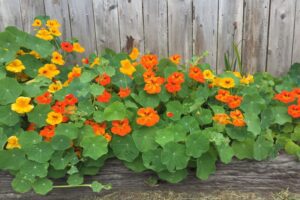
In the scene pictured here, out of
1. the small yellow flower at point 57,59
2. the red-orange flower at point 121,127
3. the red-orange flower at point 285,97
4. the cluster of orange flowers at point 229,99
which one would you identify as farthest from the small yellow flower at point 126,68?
the red-orange flower at point 285,97

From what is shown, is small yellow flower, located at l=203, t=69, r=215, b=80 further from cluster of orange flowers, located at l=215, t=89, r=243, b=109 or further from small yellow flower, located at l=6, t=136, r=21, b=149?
small yellow flower, located at l=6, t=136, r=21, b=149

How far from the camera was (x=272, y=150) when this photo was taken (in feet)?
8.86

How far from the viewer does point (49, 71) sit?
9.84ft

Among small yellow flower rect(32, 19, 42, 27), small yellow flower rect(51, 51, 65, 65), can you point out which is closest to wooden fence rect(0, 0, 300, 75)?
small yellow flower rect(32, 19, 42, 27)

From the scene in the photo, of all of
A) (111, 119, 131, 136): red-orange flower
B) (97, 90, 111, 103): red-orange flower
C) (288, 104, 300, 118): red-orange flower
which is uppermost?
(97, 90, 111, 103): red-orange flower

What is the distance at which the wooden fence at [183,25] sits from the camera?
3270mm

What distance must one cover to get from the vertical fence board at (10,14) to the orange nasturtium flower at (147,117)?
1.30 metres

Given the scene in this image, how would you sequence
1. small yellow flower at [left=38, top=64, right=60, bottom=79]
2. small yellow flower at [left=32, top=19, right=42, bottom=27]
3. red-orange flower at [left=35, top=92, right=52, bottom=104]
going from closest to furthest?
red-orange flower at [left=35, top=92, right=52, bottom=104]
small yellow flower at [left=38, top=64, right=60, bottom=79]
small yellow flower at [left=32, top=19, right=42, bottom=27]

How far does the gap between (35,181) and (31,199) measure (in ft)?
0.71

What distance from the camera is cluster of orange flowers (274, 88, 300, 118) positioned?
109 inches

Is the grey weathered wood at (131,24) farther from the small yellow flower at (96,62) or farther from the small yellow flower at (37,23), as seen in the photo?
the small yellow flower at (37,23)

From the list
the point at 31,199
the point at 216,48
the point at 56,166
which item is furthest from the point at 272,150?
the point at 31,199

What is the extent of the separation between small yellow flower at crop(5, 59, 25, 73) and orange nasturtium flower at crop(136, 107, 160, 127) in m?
0.85

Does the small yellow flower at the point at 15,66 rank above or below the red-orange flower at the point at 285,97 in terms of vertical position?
above
